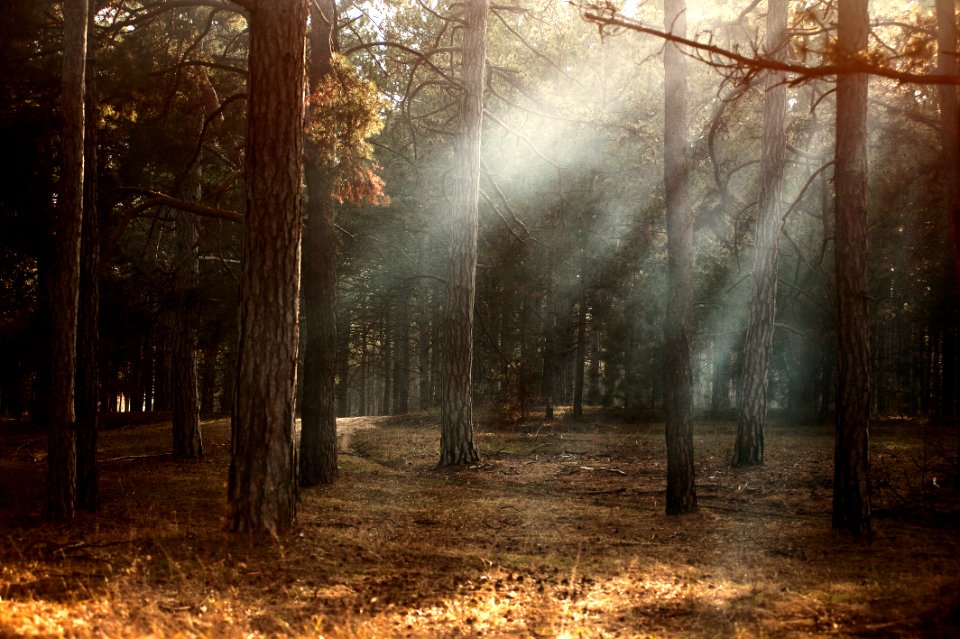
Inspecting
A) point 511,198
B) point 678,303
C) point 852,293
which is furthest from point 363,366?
point 852,293

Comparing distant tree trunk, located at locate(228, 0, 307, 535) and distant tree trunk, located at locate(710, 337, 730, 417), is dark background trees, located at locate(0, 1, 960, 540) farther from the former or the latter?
distant tree trunk, located at locate(228, 0, 307, 535)

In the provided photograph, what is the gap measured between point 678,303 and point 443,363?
258 inches

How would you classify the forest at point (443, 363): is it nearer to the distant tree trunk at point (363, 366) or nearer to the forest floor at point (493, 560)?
the forest floor at point (493, 560)

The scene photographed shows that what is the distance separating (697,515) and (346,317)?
24.2m

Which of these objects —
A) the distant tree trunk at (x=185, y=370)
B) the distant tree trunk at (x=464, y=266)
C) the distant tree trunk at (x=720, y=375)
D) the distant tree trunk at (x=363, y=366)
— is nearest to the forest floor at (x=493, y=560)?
the distant tree trunk at (x=464, y=266)

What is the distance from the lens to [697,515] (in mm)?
9703

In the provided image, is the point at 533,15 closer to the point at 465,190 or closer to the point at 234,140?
the point at 465,190

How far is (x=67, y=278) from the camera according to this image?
8375mm

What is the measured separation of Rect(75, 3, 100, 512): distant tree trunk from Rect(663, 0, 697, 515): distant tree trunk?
7.48 m

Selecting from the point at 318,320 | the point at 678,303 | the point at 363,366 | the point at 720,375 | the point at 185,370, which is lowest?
the point at 720,375

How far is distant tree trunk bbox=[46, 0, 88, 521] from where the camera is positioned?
27.5ft

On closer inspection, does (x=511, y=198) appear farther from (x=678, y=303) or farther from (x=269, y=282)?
(x=269, y=282)

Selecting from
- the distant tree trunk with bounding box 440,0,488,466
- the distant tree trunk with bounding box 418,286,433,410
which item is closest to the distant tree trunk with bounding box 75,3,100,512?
the distant tree trunk with bounding box 440,0,488,466

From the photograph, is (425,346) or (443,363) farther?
(425,346)
